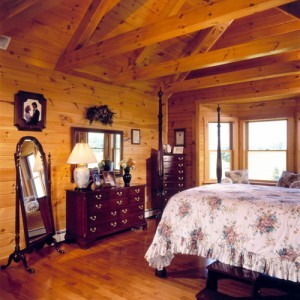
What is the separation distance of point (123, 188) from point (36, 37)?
Answer: 2421 mm

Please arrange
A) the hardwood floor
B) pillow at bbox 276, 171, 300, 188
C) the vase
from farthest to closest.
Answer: pillow at bbox 276, 171, 300, 188
the vase
the hardwood floor

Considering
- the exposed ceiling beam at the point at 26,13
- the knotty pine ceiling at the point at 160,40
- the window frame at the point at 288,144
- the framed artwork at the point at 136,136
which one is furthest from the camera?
the window frame at the point at 288,144

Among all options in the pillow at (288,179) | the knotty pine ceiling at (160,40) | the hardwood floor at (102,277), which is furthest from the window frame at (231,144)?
the hardwood floor at (102,277)

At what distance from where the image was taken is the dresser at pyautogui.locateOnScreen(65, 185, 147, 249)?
13.3 feet

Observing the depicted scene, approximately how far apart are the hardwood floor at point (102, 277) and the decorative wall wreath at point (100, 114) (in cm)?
194

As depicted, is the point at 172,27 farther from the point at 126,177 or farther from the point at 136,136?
the point at 136,136

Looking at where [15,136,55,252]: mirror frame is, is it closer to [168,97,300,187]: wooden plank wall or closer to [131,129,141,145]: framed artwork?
[131,129,141,145]: framed artwork

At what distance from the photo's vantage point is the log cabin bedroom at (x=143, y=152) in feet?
8.97

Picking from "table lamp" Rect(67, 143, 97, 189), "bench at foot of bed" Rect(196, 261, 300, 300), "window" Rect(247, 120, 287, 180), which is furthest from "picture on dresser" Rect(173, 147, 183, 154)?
"bench at foot of bed" Rect(196, 261, 300, 300)

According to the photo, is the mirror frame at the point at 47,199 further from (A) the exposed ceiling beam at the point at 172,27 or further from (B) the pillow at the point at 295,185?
(B) the pillow at the point at 295,185

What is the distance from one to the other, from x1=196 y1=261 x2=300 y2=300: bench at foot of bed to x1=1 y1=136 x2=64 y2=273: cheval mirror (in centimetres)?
204

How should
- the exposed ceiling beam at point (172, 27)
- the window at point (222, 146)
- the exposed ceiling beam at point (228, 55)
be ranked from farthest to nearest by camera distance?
the window at point (222, 146)
the exposed ceiling beam at point (228, 55)
the exposed ceiling beam at point (172, 27)

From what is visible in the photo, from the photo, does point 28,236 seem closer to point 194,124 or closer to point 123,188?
point 123,188

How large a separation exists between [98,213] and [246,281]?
7.59ft
